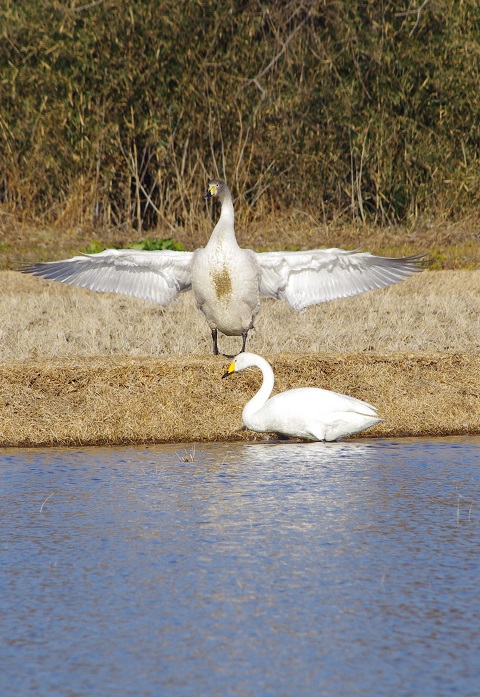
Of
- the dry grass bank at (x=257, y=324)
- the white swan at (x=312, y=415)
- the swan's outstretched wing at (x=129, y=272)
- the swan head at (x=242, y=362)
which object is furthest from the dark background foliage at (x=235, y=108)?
the white swan at (x=312, y=415)

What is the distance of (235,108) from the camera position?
18.1 metres

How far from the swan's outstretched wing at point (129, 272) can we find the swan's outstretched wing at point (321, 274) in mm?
685

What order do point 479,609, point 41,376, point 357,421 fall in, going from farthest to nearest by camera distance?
point 41,376
point 357,421
point 479,609

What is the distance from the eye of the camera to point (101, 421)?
789cm

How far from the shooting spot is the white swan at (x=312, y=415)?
744cm

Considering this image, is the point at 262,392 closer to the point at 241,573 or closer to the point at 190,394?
the point at 190,394

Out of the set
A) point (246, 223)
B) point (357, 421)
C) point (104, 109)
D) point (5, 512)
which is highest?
point (104, 109)

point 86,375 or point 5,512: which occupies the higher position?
point 86,375

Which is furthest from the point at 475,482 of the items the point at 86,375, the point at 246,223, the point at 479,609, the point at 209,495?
the point at 246,223

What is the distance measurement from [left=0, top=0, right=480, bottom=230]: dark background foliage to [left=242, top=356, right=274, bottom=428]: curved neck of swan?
9.65m

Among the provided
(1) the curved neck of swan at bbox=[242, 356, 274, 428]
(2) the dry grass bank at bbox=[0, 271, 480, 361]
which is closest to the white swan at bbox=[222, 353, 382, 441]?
(1) the curved neck of swan at bbox=[242, 356, 274, 428]

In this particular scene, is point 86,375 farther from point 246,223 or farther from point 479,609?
point 246,223

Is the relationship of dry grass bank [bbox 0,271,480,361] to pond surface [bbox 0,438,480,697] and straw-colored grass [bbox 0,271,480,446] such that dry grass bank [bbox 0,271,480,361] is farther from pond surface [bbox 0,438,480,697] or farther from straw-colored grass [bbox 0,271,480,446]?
pond surface [bbox 0,438,480,697]

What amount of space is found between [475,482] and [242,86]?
12142 mm
